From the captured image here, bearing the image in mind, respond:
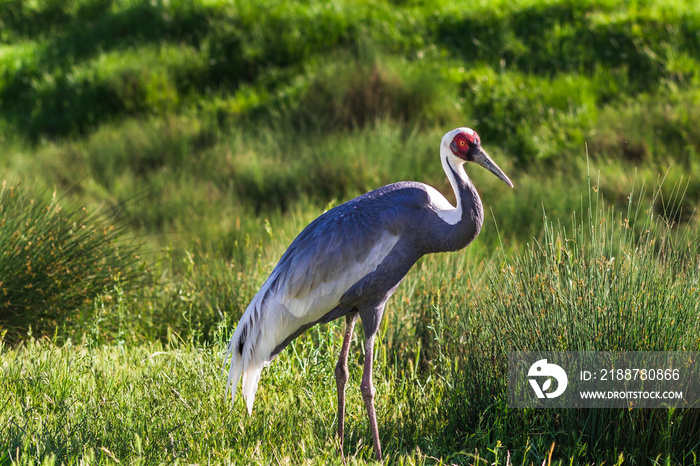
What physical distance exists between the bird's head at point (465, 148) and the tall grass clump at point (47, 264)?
2639mm

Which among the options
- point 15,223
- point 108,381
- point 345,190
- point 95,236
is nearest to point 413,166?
point 345,190

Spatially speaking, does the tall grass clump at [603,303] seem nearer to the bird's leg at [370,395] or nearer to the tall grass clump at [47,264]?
the bird's leg at [370,395]

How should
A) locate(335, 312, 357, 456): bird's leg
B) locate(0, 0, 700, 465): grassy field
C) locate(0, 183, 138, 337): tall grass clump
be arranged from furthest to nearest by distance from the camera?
locate(0, 183, 138, 337): tall grass clump, locate(335, 312, 357, 456): bird's leg, locate(0, 0, 700, 465): grassy field

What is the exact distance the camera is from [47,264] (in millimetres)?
5203

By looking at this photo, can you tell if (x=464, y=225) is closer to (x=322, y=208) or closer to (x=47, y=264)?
(x=47, y=264)

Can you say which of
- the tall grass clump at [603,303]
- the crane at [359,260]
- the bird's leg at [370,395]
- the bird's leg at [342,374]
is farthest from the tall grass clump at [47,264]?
the tall grass clump at [603,303]

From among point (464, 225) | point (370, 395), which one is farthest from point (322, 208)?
point (464, 225)

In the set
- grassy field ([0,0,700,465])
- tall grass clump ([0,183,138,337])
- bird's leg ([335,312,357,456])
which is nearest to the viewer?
grassy field ([0,0,700,465])

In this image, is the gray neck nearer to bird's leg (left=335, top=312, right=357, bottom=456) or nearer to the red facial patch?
the red facial patch

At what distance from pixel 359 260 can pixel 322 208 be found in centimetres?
418

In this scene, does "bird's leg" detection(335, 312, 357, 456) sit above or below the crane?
below

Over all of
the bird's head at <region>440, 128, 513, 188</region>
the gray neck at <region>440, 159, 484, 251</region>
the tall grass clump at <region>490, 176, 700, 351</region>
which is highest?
the bird's head at <region>440, 128, 513, 188</region>

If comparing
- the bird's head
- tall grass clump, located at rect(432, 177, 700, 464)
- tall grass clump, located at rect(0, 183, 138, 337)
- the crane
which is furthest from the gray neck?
tall grass clump, located at rect(0, 183, 138, 337)

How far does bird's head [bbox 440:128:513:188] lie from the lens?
392 cm
